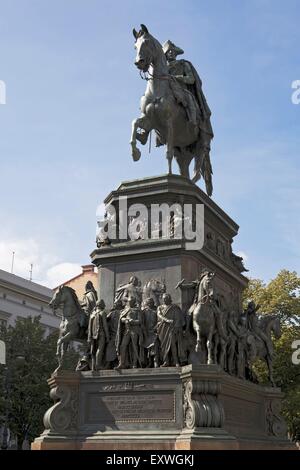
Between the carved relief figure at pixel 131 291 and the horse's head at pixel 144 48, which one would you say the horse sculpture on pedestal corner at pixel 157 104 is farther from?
the carved relief figure at pixel 131 291

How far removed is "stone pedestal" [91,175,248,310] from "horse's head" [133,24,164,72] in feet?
11.4

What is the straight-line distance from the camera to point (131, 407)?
16000 millimetres

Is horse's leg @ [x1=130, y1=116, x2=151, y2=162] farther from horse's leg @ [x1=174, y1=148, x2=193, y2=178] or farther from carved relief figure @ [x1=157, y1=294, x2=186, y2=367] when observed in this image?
carved relief figure @ [x1=157, y1=294, x2=186, y2=367]

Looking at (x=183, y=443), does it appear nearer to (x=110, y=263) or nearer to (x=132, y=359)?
(x=132, y=359)

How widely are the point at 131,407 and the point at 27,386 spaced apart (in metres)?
24.8

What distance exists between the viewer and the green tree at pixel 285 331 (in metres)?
36.9

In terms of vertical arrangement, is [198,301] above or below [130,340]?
above

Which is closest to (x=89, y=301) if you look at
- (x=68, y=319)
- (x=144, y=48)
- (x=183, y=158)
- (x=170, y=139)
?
(x=68, y=319)

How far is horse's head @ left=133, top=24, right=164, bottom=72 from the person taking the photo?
64.1 feet

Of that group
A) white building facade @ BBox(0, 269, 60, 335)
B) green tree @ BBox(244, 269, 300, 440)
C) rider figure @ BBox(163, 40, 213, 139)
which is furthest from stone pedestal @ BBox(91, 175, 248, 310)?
white building facade @ BBox(0, 269, 60, 335)

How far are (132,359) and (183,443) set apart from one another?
8.47 feet

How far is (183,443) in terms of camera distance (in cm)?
1467

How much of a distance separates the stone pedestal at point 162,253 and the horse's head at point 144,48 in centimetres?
348

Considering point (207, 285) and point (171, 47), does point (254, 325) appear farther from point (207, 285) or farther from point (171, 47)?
point (171, 47)
